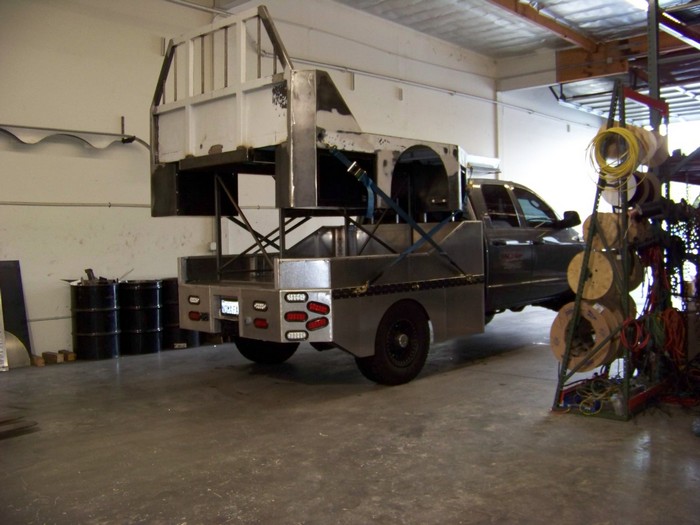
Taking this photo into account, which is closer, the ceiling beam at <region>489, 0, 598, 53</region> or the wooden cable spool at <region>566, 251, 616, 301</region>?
the wooden cable spool at <region>566, 251, 616, 301</region>

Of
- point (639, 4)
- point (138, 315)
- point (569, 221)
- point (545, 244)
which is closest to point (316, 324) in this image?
point (138, 315)

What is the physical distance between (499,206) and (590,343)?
281cm

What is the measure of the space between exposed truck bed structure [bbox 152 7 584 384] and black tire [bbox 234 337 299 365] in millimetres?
17

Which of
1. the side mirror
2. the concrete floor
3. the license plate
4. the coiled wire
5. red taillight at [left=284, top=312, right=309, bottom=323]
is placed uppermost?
the coiled wire

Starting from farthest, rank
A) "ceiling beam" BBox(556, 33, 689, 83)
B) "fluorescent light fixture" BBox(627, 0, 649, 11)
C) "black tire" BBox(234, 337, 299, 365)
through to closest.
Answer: "ceiling beam" BBox(556, 33, 689, 83) → "fluorescent light fixture" BBox(627, 0, 649, 11) → "black tire" BBox(234, 337, 299, 365)

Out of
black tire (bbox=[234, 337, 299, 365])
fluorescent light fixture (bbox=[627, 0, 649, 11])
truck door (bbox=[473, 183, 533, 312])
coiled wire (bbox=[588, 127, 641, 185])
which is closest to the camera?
coiled wire (bbox=[588, 127, 641, 185])

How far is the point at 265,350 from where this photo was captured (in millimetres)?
7293

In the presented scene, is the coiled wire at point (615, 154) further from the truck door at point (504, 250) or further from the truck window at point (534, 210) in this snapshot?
the truck window at point (534, 210)

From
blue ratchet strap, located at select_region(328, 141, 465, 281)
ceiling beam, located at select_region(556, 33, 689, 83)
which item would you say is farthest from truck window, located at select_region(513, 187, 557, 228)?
ceiling beam, located at select_region(556, 33, 689, 83)

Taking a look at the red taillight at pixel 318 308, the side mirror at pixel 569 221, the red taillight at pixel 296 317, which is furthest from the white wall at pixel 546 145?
the red taillight at pixel 296 317

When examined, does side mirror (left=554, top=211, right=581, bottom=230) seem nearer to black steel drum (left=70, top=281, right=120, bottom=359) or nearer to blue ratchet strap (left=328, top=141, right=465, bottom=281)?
blue ratchet strap (left=328, top=141, right=465, bottom=281)

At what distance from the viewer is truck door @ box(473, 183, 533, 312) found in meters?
7.59

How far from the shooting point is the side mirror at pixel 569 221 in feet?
27.9

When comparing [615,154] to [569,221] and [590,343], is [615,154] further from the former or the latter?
[569,221]
